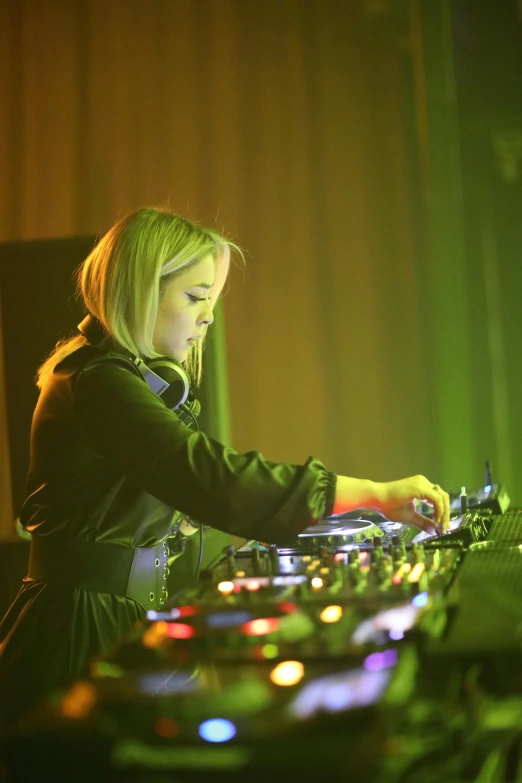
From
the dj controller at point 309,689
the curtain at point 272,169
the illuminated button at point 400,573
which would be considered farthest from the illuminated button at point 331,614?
the curtain at point 272,169

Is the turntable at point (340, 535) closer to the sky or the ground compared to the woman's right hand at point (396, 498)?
closer to the ground

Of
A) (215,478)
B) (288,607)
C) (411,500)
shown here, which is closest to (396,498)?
(411,500)

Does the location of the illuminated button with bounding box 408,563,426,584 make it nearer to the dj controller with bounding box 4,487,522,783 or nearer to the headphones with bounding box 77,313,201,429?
the dj controller with bounding box 4,487,522,783

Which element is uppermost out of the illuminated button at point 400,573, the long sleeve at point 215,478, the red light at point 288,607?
the long sleeve at point 215,478

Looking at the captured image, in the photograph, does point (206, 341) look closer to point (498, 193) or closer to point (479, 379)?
point (479, 379)

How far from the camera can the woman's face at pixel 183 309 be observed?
4.74 feet

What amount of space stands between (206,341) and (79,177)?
1.34 meters

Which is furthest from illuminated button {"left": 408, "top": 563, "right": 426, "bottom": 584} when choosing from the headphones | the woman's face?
the woman's face

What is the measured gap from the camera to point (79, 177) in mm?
3285

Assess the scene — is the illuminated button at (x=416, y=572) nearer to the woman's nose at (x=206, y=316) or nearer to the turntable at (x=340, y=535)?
the turntable at (x=340, y=535)

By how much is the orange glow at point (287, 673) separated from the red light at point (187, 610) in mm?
145

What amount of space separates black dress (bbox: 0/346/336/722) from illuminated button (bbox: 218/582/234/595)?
4.2 inches

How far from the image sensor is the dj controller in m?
0.62

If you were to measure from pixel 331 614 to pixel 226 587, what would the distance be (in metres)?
0.17
